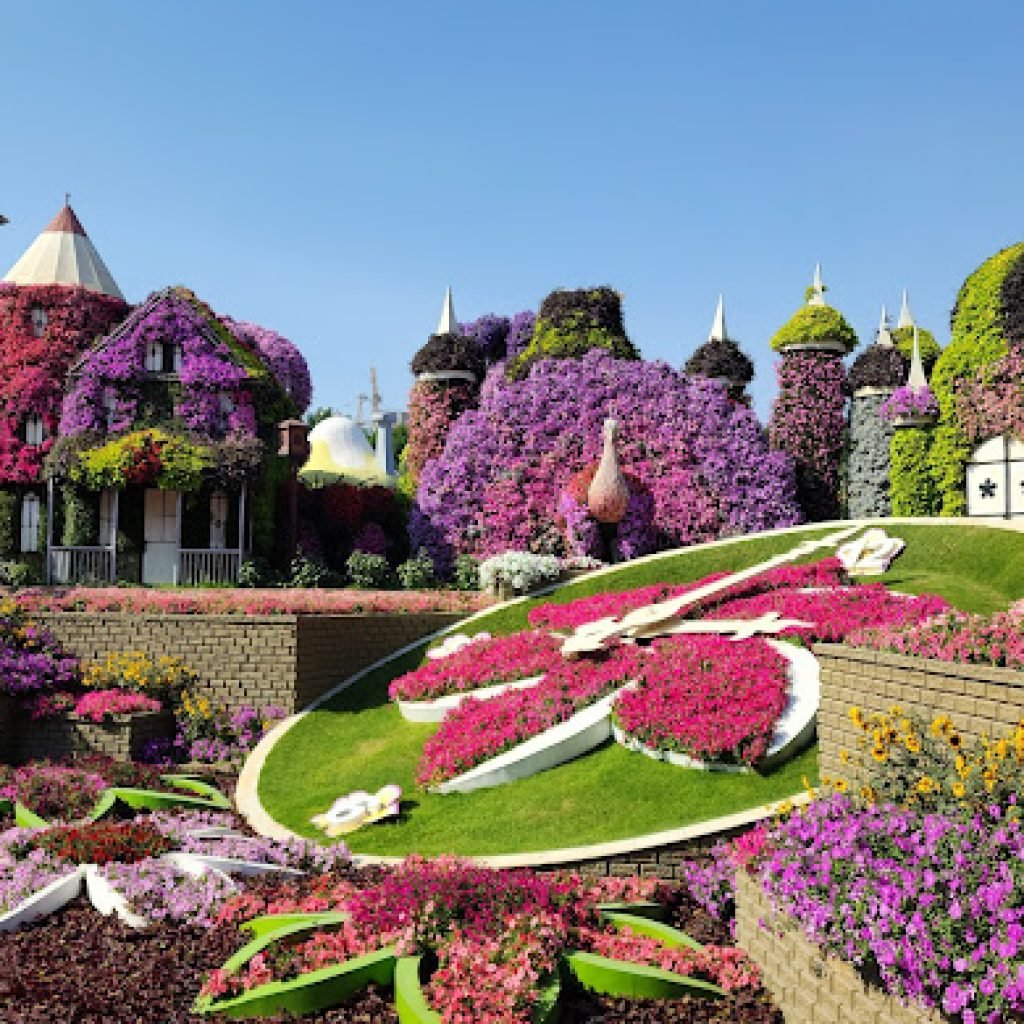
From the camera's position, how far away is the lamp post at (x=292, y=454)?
84.3 feet

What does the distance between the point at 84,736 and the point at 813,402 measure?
19.4m

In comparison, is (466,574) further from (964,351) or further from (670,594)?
(964,351)

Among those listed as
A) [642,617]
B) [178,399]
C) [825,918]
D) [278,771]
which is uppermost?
[178,399]

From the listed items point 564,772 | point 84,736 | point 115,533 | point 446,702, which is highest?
point 115,533

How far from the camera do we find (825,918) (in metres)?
5.61

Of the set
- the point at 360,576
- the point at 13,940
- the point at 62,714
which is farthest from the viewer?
the point at 360,576

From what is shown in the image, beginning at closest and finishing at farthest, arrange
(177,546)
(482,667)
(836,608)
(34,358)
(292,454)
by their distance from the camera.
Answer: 1. (836,608)
2. (482,667)
3. (177,546)
4. (292,454)
5. (34,358)

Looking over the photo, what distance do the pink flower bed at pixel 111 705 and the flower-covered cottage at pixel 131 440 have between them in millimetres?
8334

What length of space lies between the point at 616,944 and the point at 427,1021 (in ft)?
4.97

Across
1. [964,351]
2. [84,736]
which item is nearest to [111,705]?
[84,736]

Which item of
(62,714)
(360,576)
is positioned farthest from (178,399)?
(62,714)

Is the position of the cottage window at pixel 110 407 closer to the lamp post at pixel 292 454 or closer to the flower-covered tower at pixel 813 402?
the lamp post at pixel 292 454

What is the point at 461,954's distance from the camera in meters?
6.25

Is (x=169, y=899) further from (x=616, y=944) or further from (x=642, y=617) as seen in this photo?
(x=642, y=617)
